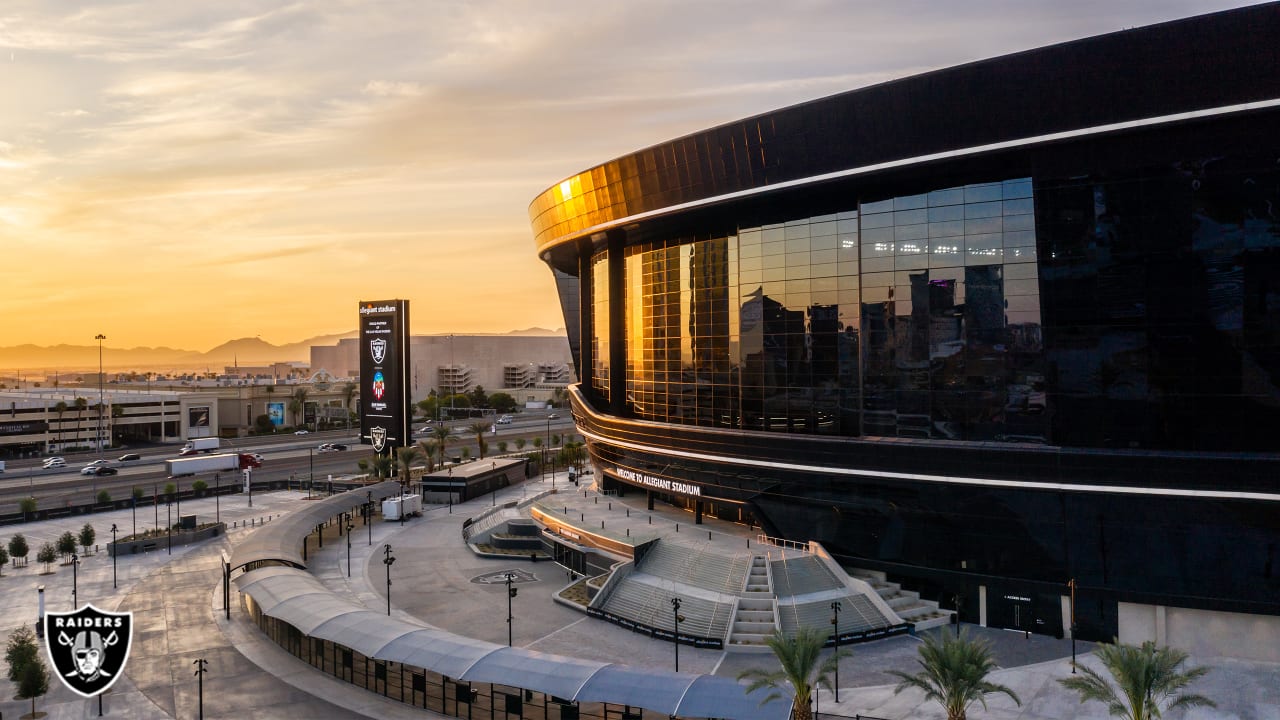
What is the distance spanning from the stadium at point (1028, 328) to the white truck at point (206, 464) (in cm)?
7443

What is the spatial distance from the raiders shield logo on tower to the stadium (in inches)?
1427

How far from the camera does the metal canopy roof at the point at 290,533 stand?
2077 inches

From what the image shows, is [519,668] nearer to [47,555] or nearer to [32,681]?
[32,681]

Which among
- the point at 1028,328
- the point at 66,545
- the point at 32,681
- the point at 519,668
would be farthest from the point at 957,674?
the point at 66,545

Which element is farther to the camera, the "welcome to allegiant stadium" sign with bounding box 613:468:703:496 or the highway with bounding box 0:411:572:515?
the highway with bounding box 0:411:572:515

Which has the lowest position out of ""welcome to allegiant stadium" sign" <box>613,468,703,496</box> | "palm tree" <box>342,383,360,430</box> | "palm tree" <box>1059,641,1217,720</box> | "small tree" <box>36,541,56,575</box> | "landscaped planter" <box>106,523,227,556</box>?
"landscaped planter" <box>106,523,227,556</box>

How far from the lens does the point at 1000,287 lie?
148 ft

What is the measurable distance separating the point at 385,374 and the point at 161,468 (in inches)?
1804

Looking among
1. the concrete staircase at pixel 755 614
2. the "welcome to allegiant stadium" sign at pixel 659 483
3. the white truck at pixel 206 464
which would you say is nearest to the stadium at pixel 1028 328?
the "welcome to allegiant stadium" sign at pixel 659 483

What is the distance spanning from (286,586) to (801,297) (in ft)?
117

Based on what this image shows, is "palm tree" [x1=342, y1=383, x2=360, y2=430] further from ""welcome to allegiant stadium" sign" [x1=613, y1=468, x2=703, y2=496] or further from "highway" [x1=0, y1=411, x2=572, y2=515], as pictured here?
""welcome to allegiant stadium" sign" [x1=613, y1=468, x2=703, y2=496]

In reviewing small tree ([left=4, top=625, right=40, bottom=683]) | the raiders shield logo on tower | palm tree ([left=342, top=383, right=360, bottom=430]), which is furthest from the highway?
the raiders shield logo on tower

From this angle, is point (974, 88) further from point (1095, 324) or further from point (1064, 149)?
point (1095, 324)

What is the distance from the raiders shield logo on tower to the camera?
106 ft
